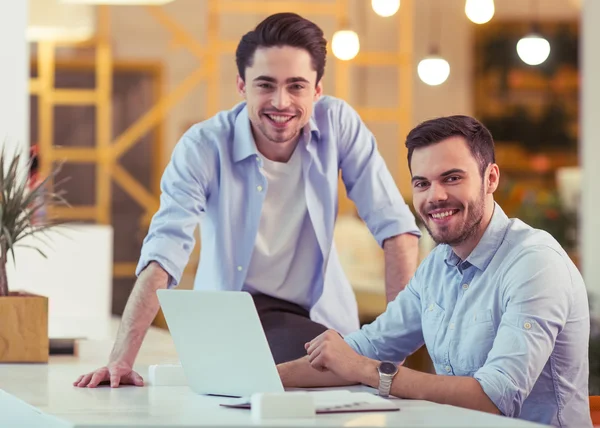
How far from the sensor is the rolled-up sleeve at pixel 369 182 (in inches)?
121

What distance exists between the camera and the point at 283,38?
9.21 feet

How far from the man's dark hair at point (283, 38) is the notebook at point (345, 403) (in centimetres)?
113

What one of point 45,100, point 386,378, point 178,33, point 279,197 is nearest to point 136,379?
point 386,378

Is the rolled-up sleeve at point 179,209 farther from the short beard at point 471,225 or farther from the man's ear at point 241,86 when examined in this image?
the short beard at point 471,225

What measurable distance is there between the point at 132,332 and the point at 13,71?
76.6 inches

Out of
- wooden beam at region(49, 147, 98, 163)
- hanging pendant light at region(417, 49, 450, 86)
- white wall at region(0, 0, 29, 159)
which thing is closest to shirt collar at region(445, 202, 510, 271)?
white wall at region(0, 0, 29, 159)

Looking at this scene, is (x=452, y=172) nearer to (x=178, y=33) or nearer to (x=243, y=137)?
(x=243, y=137)

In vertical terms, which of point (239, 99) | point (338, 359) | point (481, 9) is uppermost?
point (481, 9)

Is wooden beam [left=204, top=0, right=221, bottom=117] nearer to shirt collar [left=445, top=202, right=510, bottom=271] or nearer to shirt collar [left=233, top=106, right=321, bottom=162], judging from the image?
shirt collar [left=233, top=106, right=321, bottom=162]

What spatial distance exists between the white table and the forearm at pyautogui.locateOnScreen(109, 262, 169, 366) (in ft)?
0.27

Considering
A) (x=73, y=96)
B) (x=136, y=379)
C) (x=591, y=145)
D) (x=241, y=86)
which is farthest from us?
(x=73, y=96)

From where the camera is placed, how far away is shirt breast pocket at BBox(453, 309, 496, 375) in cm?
215

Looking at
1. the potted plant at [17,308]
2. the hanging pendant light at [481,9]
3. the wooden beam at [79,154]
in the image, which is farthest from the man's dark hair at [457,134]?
the wooden beam at [79,154]

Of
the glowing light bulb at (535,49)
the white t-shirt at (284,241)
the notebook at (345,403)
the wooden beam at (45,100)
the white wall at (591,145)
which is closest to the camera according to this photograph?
the notebook at (345,403)
